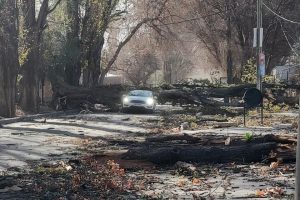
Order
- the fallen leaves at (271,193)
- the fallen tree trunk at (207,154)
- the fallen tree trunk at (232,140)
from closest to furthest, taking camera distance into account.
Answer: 1. the fallen leaves at (271,193)
2. the fallen tree trunk at (207,154)
3. the fallen tree trunk at (232,140)

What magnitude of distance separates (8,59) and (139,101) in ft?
31.8

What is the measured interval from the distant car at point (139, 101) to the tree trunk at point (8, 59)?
816 cm

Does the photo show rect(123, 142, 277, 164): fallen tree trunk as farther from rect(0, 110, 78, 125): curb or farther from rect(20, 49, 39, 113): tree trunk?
rect(20, 49, 39, 113): tree trunk

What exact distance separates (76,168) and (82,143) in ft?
20.1

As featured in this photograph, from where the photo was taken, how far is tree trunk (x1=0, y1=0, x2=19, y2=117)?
27.6 meters

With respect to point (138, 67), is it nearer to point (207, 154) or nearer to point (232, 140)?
point (232, 140)

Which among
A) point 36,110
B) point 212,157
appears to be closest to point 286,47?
point 36,110

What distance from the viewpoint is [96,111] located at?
35531 mm

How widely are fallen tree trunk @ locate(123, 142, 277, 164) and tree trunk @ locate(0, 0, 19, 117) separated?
Answer: 1750 centimetres

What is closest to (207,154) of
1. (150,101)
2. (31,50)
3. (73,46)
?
(31,50)

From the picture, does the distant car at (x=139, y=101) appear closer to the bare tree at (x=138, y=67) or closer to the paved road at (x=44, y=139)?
the paved road at (x=44, y=139)

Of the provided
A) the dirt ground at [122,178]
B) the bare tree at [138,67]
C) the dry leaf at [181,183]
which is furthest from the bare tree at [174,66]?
the dry leaf at [181,183]

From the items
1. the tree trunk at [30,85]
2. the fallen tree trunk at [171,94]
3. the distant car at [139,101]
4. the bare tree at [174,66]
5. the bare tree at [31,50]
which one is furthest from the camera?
the bare tree at [174,66]

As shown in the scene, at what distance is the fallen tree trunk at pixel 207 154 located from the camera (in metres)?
11.8
